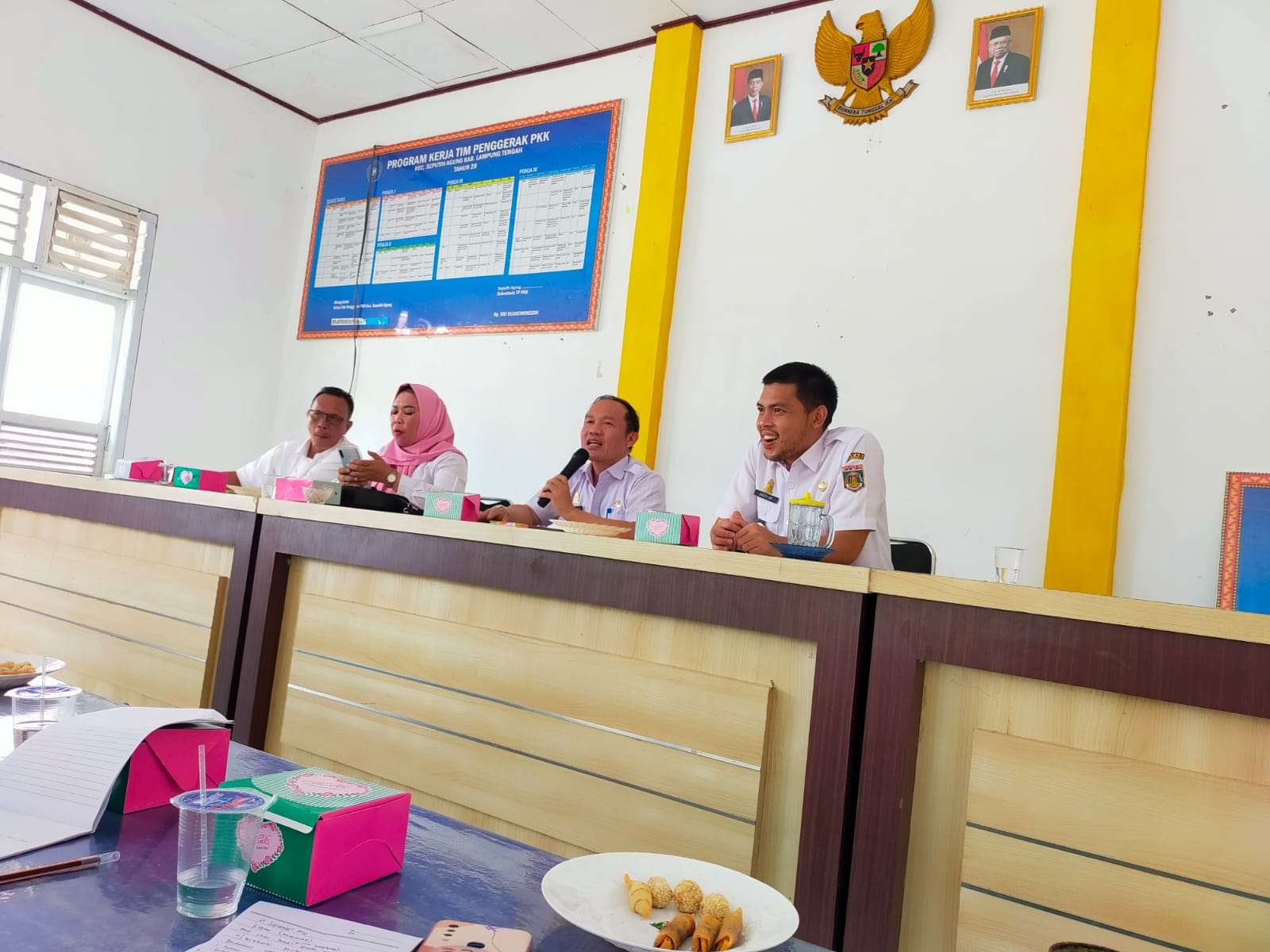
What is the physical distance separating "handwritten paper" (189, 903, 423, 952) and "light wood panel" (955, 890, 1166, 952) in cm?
88

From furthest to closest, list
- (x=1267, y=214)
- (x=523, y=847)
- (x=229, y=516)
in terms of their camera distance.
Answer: (x=1267, y=214), (x=229, y=516), (x=523, y=847)

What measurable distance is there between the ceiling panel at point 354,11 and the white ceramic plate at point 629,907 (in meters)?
3.81

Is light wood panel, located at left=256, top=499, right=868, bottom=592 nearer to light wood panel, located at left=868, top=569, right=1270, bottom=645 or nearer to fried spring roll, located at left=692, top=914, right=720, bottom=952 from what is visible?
light wood panel, located at left=868, top=569, right=1270, bottom=645

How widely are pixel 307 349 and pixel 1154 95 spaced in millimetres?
3977

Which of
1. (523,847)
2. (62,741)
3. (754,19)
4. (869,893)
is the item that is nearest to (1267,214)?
(754,19)

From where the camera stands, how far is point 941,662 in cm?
127

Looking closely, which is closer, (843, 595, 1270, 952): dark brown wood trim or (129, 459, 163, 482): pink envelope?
(843, 595, 1270, 952): dark brown wood trim

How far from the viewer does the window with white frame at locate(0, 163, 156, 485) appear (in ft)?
12.7

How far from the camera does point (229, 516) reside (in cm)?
220

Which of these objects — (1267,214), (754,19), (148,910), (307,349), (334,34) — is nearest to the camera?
(148,910)

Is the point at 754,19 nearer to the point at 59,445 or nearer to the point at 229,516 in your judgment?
the point at 229,516

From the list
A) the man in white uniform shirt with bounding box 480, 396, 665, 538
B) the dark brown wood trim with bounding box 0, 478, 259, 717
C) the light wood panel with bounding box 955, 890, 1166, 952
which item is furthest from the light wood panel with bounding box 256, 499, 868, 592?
the man in white uniform shirt with bounding box 480, 396, 665, 538

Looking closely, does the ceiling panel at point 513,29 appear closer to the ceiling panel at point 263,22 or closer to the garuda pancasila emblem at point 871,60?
the ceiling panel at point 263,22

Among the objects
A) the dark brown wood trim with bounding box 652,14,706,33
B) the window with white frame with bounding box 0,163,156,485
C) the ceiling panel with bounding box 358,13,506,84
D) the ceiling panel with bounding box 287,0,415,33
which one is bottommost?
the window with white frame with bounding box 0,163,156,485
